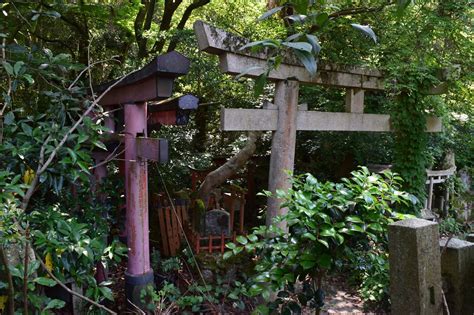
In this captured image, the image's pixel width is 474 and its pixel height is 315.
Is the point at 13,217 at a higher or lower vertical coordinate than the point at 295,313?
higher

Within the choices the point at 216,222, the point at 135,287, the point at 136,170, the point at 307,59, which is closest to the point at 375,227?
the point at 307,59

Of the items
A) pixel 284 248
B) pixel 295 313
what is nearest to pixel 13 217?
pixel 284 248

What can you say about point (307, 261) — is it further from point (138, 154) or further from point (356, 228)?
point (138, 154)

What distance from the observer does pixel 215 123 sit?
8992 mm

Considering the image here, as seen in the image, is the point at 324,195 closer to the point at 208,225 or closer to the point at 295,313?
the point at 295,313

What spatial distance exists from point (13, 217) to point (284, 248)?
47.8 inches

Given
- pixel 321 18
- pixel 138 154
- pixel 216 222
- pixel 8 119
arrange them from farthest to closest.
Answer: pixel 216 222 → pixel 138 154 → pixel 8 119 → pixel 321 18

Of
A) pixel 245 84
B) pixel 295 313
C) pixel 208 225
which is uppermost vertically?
pixel 245 84

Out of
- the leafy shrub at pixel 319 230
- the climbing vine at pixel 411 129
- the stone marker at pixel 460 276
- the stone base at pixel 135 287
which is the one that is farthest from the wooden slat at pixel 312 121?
the stone marker at pixel 460 276

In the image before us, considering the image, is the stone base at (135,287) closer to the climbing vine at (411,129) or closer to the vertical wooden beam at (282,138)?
the vertical wooden beam at (282,138)

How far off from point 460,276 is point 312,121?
336cm

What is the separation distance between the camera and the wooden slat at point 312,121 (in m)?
4.04

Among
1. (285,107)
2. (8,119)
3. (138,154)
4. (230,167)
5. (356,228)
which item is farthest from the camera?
(230,167)

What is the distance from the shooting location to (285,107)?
4.52 metres
